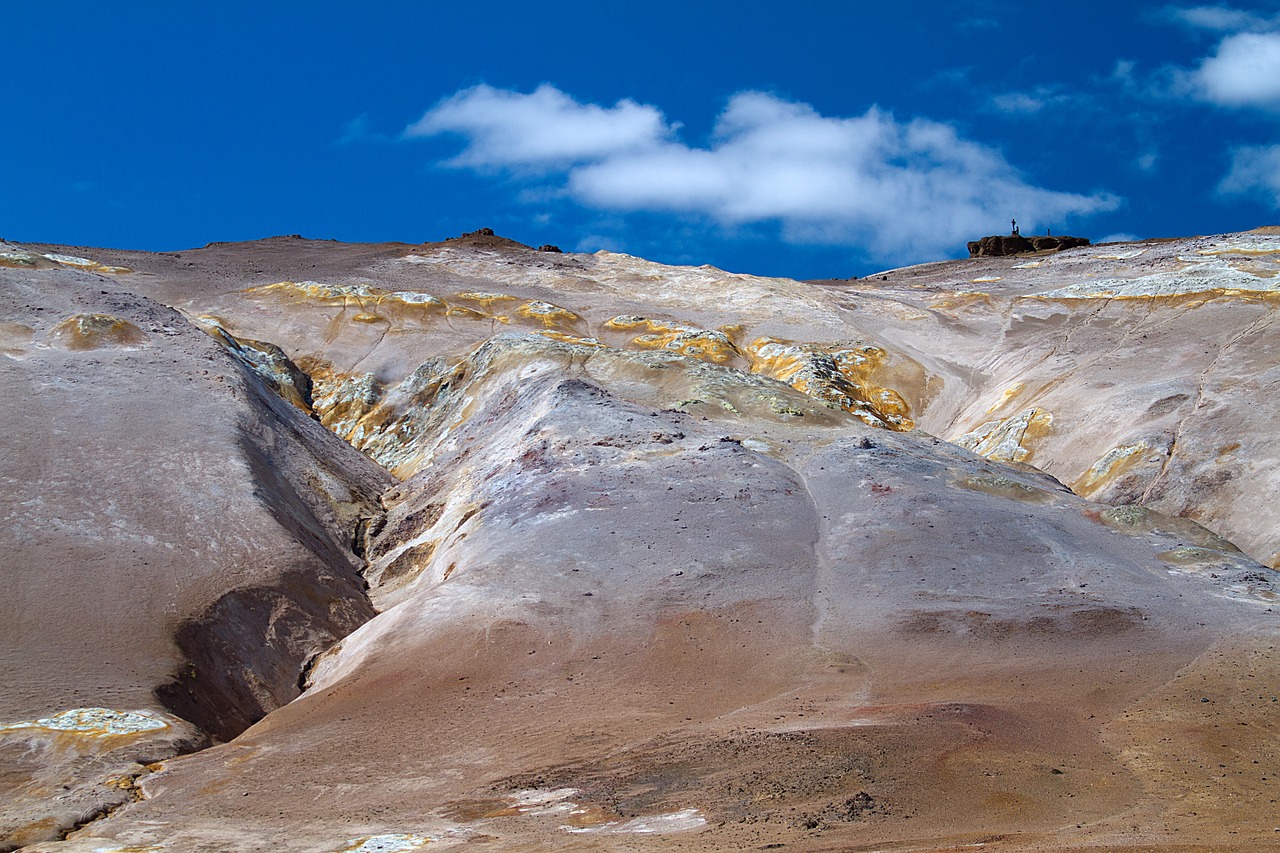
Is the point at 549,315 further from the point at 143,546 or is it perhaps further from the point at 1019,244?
the point at 1019,244

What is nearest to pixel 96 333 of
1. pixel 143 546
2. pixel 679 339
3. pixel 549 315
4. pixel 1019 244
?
pixel 143 546

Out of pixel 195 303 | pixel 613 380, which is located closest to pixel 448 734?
pixel 613 380

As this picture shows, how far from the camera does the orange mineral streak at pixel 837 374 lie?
4284cm

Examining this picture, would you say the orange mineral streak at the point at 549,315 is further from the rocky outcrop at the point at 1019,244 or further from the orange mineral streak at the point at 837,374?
the rocky outcrop at the point at 1019,244

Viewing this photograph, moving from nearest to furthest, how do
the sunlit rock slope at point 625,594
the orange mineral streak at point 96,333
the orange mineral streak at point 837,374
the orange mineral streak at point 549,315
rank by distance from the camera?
the sunlit rock slope at point 625,594
the orange mineral streak at point 96,333
the orange mineral streak at point 837,374
the orange mineral streak at point 549,315

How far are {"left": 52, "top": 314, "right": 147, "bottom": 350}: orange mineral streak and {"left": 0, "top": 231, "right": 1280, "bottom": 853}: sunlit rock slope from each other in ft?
0.46

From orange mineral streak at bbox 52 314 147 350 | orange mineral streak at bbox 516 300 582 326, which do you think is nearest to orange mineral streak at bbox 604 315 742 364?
orange mineral streak at bbox 516 300 582 326

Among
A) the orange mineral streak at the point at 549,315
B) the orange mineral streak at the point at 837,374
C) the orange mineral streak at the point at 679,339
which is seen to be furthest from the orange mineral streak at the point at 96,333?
the orange mineral streak at the point at 837,374

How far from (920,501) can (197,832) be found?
16822 millimetres

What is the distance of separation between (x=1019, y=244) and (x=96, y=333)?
216 ft

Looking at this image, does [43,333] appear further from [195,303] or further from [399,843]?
[399,843]

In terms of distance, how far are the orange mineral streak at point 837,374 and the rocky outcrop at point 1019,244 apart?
3634cm

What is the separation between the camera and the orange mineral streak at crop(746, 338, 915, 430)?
42844 millimetres

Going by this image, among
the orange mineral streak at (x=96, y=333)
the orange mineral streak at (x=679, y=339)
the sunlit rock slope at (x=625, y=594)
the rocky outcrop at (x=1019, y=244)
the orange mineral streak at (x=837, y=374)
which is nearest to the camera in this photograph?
the sunlit rock slope at (x=625, y=594)
